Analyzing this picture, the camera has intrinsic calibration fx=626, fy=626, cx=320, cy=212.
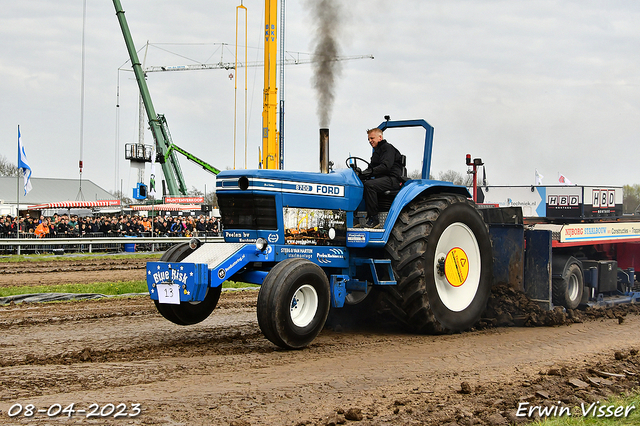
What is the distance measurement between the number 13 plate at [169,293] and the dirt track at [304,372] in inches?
20.4

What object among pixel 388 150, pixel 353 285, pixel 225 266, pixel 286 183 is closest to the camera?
pixel 225 266

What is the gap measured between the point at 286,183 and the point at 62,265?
13.4m

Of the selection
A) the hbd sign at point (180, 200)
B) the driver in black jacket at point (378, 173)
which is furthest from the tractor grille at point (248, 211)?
the hbd sign at point (180, 200)

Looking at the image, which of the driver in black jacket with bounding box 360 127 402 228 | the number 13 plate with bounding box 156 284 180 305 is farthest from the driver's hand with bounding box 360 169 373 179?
the number 13 plate with bounding box 156 284 180 305

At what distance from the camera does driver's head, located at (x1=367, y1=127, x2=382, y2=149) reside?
322 inches

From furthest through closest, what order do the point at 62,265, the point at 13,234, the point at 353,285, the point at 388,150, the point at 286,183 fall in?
1. the point at 13,234
2. the point at 62,265
3. the point at 388,150
4. the point at 353,285
5. the point at 286,183

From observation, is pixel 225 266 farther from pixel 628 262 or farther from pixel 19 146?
pixel 19 146

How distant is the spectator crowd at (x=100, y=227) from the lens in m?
23.3

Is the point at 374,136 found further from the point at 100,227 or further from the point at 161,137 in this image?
the point at 161,137

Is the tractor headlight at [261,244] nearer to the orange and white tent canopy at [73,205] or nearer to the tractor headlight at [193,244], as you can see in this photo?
the tractor headlight at [193,244]

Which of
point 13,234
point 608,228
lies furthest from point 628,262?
point 13,234

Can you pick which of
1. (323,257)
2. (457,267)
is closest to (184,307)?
(323,257)

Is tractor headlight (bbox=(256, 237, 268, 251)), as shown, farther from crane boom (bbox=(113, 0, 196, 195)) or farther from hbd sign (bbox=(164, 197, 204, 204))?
hbd sign (bbox=(164, 197, 204, 204))

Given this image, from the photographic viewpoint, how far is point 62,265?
1822 centimetres
